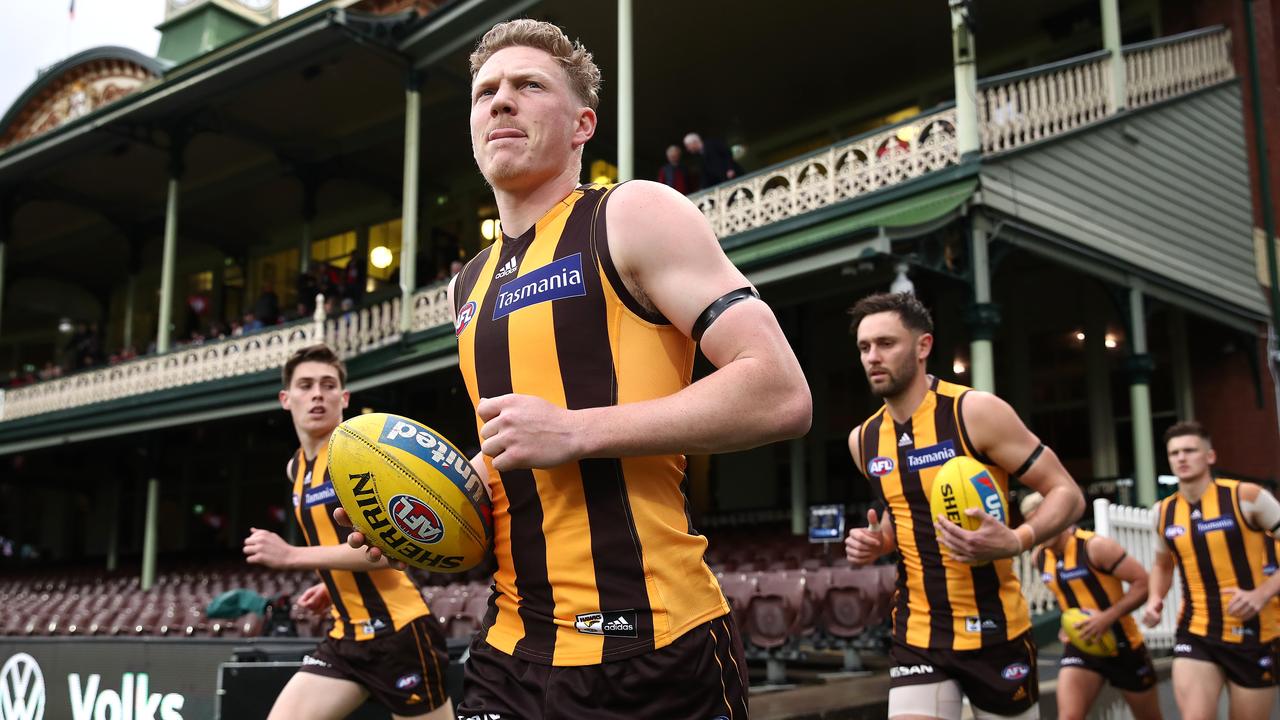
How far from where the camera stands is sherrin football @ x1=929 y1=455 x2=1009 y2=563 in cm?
464

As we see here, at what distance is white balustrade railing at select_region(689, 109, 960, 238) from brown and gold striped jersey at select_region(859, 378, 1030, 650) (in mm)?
8127

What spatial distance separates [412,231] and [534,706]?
17.2m

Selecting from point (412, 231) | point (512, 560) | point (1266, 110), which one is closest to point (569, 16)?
point (412, 231)

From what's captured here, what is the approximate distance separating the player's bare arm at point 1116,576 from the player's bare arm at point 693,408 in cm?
638

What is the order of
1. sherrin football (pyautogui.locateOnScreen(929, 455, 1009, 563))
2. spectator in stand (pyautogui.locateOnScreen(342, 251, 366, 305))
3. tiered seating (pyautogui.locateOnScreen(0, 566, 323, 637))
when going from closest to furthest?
sherrin football (pyautogui.locateOnScreen(929, 455, 1009, 563))
tiered seating (pyautogui.locateOnScreen(0, 566, 323, 637))
spectator in stand (pyautogui.locateOnScreen(342, 251, 366, 305))

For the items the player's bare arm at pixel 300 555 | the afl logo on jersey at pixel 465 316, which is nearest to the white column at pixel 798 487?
the player's bare arm at pixel 300 555

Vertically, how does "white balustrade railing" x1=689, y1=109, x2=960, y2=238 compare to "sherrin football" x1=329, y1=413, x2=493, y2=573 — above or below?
above

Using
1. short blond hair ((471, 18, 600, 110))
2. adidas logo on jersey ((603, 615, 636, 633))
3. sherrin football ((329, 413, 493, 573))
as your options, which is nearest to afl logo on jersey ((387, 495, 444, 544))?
sherrin football ((329, 413, 493, 573))

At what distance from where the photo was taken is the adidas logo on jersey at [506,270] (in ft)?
8.25

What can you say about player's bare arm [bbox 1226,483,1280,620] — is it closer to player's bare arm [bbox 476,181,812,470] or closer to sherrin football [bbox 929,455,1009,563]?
sherrin football [bbox 929,455,1009,563]

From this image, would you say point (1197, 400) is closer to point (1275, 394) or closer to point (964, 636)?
point (1275, 394)

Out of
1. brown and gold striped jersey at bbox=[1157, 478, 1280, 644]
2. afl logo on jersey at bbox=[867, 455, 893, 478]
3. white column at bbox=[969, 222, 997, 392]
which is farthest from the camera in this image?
white column at bbox=[969, 222, 997, 392]

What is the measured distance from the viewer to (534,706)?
7.57 feet

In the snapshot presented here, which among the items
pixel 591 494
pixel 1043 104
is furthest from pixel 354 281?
pixel 591 494
